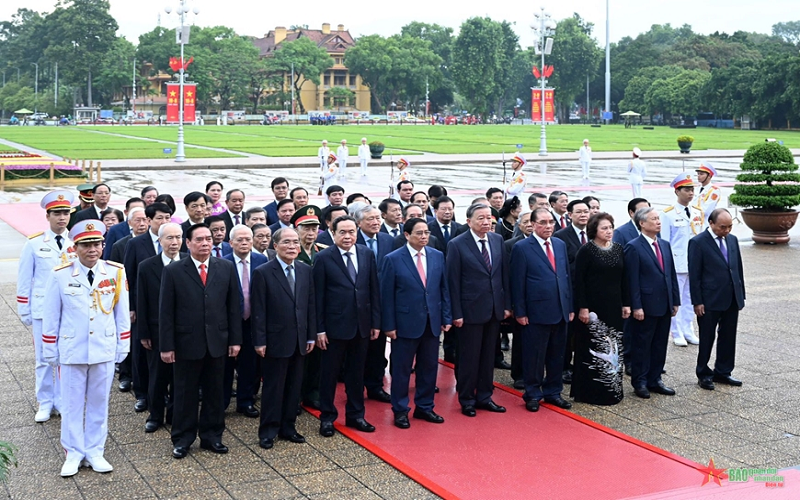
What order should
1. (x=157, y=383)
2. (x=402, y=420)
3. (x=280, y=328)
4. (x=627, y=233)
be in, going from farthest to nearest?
(x=627, y=233), (x=402, y=420), (x=157, y=383), (x=280, y=328)

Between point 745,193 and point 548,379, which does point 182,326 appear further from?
point 745,193

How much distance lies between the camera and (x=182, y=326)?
707 centimetres

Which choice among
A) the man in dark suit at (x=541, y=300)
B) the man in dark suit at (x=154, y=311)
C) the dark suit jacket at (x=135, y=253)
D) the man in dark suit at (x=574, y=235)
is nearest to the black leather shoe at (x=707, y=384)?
the man in dark suit at (x=574, y=235)

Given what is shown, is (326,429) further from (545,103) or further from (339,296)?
(545,103)

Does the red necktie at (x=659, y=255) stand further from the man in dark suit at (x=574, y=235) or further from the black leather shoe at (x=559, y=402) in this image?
the black leather shoe at (x=559, y=402)

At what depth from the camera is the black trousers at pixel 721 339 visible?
9047 mm

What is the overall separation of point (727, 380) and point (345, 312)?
395 cm

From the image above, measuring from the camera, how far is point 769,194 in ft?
59.5

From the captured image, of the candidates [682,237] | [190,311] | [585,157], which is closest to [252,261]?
[190,311]

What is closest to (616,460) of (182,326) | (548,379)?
(548,379)

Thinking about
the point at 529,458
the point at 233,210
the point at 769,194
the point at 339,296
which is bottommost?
the point at 529,458

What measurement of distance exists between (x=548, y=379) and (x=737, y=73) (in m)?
92.7

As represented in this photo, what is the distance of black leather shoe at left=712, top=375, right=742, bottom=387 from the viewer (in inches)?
355

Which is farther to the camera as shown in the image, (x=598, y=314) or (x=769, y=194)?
(x=769, y=194)
